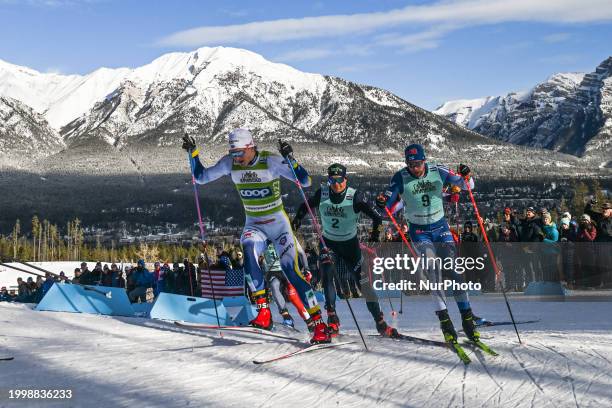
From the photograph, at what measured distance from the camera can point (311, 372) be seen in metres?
6.86

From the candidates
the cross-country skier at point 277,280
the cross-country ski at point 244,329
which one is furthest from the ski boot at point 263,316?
the cross-country skier at point 277,280

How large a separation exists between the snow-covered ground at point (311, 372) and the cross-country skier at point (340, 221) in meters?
0.64

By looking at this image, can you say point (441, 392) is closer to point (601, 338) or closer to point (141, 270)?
point (601, 338)

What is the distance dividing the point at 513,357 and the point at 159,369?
3521mm

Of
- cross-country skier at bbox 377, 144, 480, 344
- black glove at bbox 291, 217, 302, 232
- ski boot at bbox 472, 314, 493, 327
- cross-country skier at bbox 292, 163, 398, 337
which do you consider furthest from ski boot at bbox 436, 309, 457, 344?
black glove at bbox 291, 217, 302, 232

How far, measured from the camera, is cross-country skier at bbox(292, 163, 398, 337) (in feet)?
29.9

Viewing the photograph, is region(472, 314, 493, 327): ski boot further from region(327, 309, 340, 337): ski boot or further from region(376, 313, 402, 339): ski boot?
region(327, 309, 340, 337): ski boot

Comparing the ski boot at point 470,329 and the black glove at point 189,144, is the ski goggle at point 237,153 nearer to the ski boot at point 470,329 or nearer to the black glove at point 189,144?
the black glove at point 189,144

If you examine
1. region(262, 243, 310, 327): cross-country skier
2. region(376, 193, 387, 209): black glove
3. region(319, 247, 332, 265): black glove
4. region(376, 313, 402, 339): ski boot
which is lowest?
region(376, 313, 402, 339): ski boot

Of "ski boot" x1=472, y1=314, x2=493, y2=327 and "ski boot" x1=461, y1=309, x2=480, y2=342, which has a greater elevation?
"ski boot" x1=461, y1=309, x2=480, y2=342

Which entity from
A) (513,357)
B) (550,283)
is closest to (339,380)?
(513,357)

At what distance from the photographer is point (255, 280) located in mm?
9031

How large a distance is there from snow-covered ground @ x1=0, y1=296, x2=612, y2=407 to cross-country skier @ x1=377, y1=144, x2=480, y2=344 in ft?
3.66

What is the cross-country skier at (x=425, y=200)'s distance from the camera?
817 cm
